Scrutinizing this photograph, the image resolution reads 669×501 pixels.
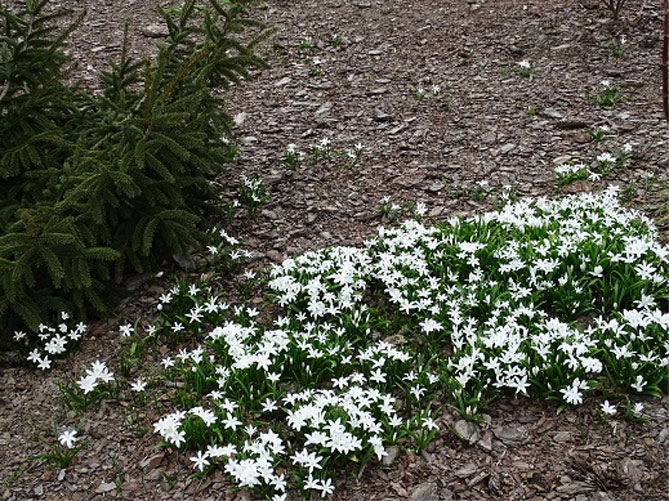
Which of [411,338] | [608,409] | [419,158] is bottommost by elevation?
[608,409]

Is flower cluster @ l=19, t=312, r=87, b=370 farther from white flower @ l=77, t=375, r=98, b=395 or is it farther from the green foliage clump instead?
white flower @ l=77, t=375, r=98, b=395

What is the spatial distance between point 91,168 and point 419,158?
345 centimetres

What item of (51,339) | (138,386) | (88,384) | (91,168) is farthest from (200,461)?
(91,168)

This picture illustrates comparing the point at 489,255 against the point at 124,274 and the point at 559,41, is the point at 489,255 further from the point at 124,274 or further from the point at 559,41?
the point at 559,41

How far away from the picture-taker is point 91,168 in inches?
181

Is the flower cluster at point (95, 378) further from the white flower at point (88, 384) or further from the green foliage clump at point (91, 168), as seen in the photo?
the green foliage clump at point (91, 168)

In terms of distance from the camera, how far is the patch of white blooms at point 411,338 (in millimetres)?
3732

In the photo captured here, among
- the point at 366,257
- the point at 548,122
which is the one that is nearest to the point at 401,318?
the point at 366,257

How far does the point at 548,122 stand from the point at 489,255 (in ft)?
9.49

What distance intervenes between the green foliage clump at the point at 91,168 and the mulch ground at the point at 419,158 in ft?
1.52

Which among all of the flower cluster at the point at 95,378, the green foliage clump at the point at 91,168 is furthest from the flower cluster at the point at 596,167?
the flower cluster at the point at 95,378

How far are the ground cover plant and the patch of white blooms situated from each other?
0.04ft

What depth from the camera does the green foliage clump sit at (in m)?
4.26

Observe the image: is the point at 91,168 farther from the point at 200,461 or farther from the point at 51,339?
the point at 200,461
